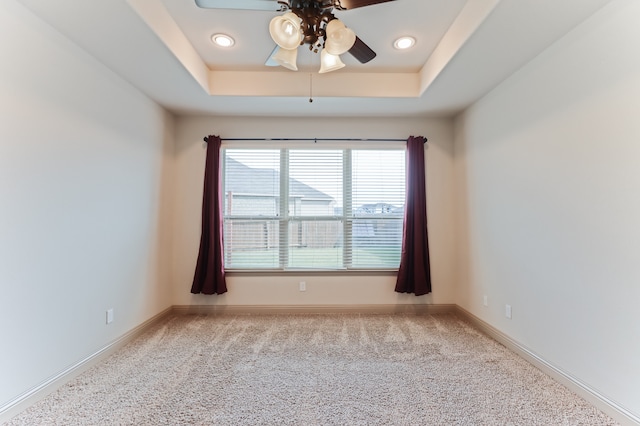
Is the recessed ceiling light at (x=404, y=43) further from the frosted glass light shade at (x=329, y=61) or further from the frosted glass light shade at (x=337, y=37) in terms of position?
the frosted glass light shade at (x=337, y=37)

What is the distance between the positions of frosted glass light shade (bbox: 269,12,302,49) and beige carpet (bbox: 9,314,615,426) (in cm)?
219

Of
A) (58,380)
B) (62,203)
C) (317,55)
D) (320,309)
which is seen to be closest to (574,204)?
(317,55)

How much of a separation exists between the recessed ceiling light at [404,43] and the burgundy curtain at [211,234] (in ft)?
7.23

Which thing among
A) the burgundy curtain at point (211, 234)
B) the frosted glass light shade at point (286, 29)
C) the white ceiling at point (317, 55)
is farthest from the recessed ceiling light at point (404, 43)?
the burgundy curtain at point (211, 234)

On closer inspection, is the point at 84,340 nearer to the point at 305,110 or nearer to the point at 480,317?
the point at 305,110

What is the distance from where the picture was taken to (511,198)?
242cm

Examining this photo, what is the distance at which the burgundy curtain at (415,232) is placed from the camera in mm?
3225

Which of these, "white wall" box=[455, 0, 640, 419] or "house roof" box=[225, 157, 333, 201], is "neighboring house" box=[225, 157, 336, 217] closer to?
"house roof" box=[225, 157, 333, 201]

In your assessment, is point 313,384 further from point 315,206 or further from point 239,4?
point 239,4

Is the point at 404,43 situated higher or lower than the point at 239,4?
higher

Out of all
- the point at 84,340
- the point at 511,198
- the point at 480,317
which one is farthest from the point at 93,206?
the point at 480,317

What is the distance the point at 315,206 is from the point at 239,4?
88.7 inches

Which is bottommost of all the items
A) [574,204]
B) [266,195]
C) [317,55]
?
[574,204]

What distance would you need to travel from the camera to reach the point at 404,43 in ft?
7.71
